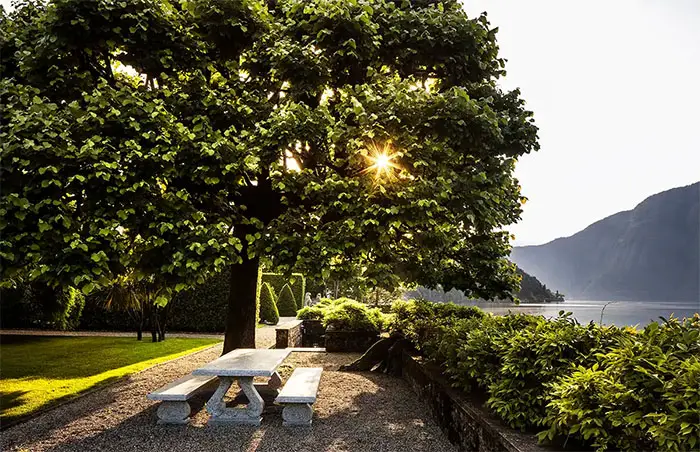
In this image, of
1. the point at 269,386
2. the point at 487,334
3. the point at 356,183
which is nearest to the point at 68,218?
the point at 356,183

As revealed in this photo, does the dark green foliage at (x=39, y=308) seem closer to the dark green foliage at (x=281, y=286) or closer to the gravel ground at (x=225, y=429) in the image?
the gravel ground at (x=225, y=429)

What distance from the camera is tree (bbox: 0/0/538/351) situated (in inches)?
269

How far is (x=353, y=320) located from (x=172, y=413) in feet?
29.0

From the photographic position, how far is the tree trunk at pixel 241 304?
1059 centimetres

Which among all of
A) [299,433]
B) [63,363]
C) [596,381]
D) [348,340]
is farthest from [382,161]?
[63,363]

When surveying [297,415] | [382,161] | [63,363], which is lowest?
[297,415]

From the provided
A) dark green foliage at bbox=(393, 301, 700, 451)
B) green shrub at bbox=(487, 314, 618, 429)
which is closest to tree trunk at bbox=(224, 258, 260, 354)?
dark green foliage at bbox=(393, 301, 700, 451)

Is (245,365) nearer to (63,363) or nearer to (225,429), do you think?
(225,429)

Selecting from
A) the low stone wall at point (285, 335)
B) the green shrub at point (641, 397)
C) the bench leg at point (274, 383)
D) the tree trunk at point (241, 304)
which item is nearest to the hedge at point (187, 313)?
the low stone wall at point (285, 335)

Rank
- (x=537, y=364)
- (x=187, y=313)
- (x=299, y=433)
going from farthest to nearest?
(x=187, y=313) < (x=299, y=433) < (x=537, y=364)

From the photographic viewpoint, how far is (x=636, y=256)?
23.8 metres

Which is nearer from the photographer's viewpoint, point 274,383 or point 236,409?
point 236,409

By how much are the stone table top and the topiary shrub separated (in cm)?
2088

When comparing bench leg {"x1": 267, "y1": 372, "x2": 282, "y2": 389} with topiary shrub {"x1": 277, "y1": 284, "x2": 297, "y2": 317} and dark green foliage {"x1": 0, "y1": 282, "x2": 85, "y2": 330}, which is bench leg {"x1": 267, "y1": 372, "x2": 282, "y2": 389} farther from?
topiary shrub {"x1": 277, "y1": 284, "x2": 297, "y2": 317}
